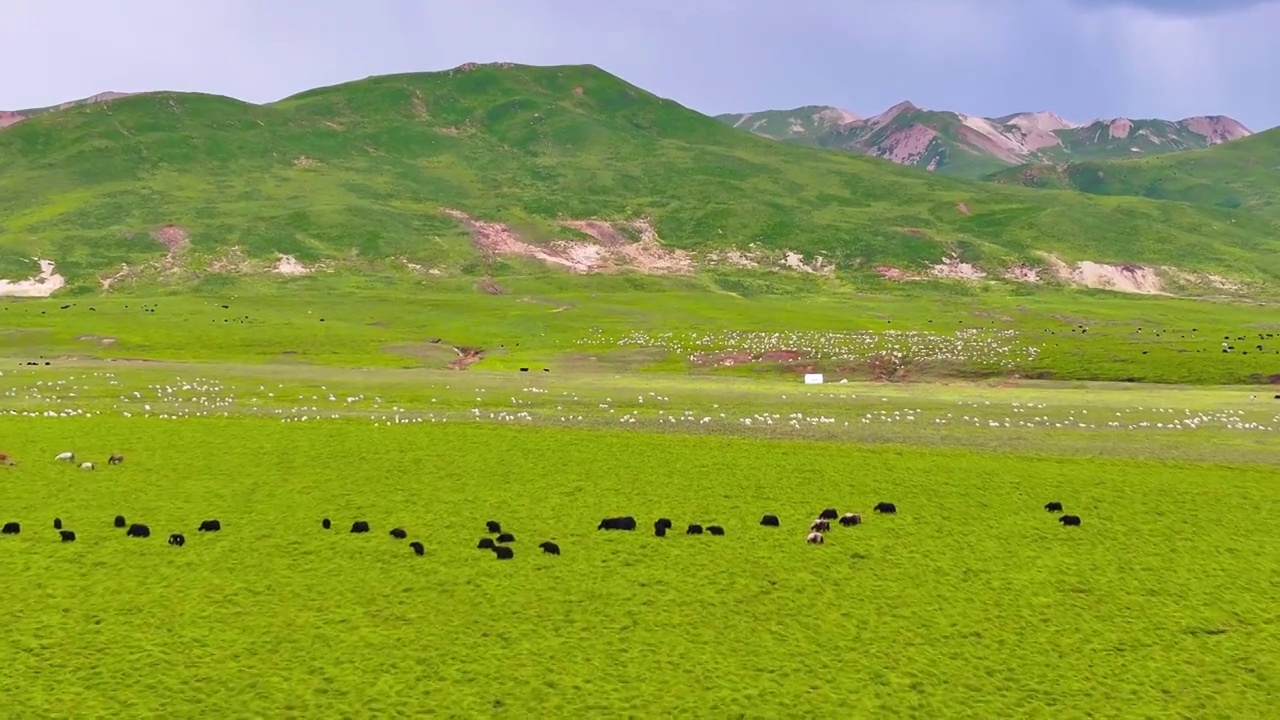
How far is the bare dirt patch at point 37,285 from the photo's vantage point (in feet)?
471

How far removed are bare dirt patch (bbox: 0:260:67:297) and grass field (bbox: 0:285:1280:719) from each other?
340 ft

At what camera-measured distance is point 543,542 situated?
84.7ft

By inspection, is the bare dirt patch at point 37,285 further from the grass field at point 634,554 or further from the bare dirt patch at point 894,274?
the bare dirt patch at point 894,274

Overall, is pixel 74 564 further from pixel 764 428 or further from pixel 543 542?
pixel 764 428

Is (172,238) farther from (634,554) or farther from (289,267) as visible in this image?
(634,554)

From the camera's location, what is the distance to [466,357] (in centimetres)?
8981

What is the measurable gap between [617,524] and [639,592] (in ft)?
18.3

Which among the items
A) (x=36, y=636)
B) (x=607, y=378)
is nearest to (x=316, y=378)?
(x=607, y=378)

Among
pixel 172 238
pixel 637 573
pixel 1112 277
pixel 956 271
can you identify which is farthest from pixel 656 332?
pixel 1112 277

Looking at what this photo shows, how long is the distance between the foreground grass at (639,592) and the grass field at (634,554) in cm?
10

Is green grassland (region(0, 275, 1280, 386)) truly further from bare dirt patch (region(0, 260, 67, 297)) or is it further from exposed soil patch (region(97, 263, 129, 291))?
bare dirt patch (region(0, 260, 67, 297))

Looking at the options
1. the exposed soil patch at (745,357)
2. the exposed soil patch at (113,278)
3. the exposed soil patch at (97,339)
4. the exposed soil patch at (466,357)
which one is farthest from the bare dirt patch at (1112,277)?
the exposed soil patch at (113,278)

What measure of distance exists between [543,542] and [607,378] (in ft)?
150

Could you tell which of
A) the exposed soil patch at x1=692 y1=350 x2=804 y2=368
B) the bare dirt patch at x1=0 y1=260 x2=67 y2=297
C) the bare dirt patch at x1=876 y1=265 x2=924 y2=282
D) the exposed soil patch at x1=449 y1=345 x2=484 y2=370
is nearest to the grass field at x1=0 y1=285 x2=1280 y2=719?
the exposed soil patch at x1=449 y1=345 x2=484 y2=370
